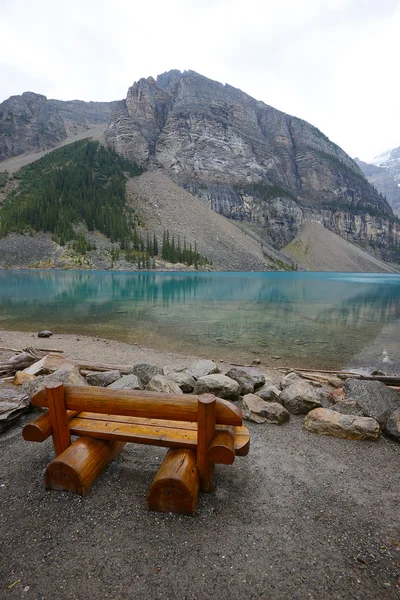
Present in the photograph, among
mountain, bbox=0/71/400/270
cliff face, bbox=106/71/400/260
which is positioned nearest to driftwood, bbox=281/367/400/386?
mountain, bbox=0/71/400/270

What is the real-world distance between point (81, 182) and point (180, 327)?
136 meters

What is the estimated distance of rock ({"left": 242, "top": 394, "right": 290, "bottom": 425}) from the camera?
6.39 m

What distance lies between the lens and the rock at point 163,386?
22.9 feet

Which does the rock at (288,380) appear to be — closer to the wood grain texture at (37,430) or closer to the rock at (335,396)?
the rock at (335,396)

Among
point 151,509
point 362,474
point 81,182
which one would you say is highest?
point 81,182

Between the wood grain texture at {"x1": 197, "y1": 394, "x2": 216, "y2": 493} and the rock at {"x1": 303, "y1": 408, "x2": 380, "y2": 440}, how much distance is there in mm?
3177

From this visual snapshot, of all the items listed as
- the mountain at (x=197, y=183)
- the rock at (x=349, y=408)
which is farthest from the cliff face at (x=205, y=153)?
the rock at (x=349, y=408)

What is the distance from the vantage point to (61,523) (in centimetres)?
350

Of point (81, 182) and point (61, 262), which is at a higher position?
point (81, 182)

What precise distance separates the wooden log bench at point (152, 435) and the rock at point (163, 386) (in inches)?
96.3

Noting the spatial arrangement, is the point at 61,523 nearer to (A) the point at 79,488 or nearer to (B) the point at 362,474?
(A) the point at 79,488

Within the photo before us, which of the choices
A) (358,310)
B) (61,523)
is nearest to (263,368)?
(61,523)

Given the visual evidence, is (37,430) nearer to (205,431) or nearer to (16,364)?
(205,431)

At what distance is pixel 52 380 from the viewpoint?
676 cm
